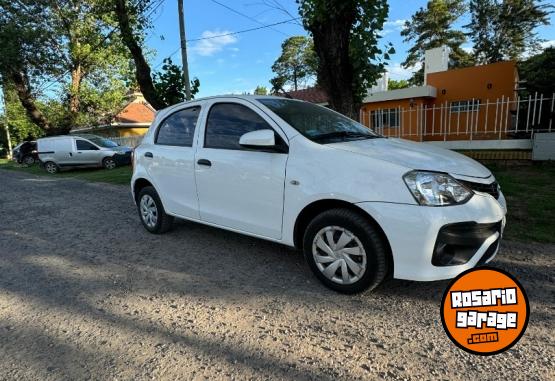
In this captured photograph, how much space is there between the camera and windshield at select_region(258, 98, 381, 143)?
3.52 metres

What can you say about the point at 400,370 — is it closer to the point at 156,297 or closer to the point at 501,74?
the point at 156,297

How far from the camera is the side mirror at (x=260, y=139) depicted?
10.8 feet

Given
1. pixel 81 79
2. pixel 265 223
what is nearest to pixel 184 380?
pixel 265 223

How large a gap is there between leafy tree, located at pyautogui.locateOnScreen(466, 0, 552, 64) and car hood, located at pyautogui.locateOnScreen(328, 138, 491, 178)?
141ft

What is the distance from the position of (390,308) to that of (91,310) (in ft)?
8.14

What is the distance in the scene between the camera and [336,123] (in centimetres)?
399

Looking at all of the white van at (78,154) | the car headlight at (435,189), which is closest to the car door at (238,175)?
the car headlight at (435,189)

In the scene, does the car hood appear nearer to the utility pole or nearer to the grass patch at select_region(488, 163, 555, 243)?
the grass patch at select_region(488, 163, 555, 243)

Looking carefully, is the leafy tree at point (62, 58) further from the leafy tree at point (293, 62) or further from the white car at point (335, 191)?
the leafy tree at point (293, 62)

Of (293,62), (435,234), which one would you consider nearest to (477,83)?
(435,234)

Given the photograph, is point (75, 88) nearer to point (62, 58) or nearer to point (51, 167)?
point (62, 58)

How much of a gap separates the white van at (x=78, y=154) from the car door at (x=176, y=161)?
537 inches

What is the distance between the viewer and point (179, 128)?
4.57 m

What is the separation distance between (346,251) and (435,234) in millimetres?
708
